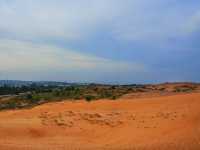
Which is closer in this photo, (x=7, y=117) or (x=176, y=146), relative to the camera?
(x=176, y=146)

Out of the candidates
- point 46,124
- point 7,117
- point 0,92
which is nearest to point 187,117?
point 46,124

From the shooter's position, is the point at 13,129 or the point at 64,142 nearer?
the point at 64,142

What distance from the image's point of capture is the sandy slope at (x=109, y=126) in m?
19.2

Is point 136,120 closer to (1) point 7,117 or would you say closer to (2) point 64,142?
(2) point 64,142

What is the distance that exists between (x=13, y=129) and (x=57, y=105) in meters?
7.01

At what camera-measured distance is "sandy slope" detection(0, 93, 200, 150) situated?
19.2 meters

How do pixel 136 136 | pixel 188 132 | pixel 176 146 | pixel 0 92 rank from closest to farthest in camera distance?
pixel 176 146 < pixel 188 132 < pixel 136 136 < pixel 0 92

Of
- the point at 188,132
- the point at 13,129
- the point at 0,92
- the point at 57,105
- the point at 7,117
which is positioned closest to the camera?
the point at 188,132

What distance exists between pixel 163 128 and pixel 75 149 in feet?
15.2

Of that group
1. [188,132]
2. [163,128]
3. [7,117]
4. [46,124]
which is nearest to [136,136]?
[163,128]

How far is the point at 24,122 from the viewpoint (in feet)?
80.2

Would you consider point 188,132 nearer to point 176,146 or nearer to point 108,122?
point 176,146

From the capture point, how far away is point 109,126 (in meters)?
23.5

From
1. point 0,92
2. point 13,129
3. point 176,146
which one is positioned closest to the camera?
point 176,146
